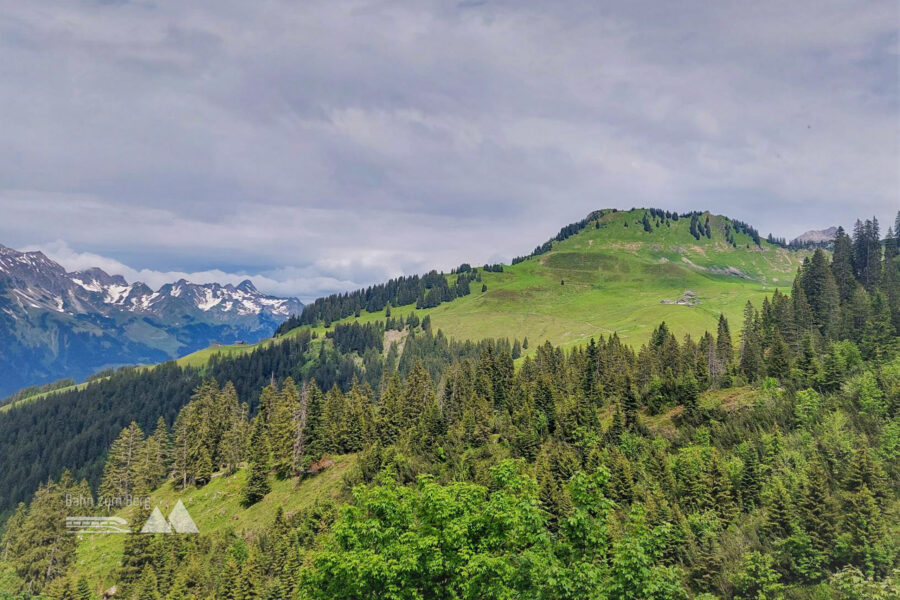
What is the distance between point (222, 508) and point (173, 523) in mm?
9423

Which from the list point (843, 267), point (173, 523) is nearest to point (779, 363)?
point (843, 267)

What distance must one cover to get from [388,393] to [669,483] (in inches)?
2312

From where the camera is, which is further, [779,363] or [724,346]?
[724,346]

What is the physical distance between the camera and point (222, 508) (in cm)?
8762

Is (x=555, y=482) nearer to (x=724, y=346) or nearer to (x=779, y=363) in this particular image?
(x=779, y=363)

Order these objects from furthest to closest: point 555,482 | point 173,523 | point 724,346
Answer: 1. point 724,346
2. point 173,523
3. point 555,482

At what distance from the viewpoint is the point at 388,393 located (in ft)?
326

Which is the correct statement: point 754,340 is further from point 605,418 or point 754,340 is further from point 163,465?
point 163,465

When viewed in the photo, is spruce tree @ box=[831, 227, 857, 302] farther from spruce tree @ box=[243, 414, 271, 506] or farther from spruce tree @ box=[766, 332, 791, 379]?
spruce tree @ box=[243, 414, 271, 506]

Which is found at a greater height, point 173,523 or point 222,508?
point 173,523

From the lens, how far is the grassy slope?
246 ft

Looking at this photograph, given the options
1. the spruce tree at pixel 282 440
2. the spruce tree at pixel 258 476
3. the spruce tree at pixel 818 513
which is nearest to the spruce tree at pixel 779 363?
the spruce tree at pixel 818 513

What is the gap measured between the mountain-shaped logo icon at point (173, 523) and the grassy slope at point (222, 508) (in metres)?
2.09

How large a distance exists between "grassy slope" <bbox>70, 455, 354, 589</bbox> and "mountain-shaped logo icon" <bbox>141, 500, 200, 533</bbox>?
209 cm
